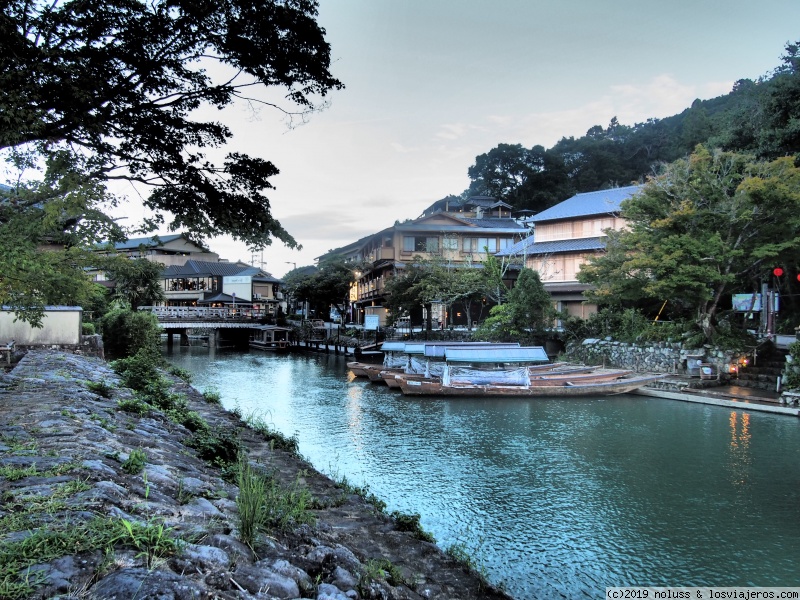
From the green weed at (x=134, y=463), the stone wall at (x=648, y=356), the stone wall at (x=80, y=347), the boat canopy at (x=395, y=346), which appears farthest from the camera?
the boat canopy at (x=395, y=346)

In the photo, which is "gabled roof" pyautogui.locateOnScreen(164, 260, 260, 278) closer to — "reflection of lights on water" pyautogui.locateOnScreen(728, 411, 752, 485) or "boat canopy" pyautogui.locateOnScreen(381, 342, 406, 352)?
"boat canopy" pyautogui.locateOnScreen(381, 342, 406, 352)

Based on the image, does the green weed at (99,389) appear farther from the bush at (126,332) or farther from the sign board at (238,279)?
the sign board at (238,279)

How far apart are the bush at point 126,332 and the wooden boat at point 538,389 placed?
1174 centimetres

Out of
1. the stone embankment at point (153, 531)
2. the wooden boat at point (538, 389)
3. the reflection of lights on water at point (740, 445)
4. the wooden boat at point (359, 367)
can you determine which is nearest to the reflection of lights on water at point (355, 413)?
the wooden boat at point (359, 367)

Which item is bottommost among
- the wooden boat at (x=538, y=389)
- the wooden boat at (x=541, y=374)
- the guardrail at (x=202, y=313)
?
the wooden boat at (x=538, y=389)

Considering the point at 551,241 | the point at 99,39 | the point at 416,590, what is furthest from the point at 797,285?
the point at 99,39

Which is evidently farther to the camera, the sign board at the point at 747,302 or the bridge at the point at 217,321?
the bridge at the point at 217,321

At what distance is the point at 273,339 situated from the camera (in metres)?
50.2

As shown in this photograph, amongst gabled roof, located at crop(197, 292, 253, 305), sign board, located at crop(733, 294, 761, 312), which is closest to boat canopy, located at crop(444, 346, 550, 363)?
sign board, located at crop(733, 294, 761, 312)

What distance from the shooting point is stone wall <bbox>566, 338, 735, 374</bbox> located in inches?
872

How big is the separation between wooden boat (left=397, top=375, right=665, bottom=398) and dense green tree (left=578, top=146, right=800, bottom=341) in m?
4.26

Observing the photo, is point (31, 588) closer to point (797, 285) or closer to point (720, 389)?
point (720, 389)

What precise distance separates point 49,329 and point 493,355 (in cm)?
1688

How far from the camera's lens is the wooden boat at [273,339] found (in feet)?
161
